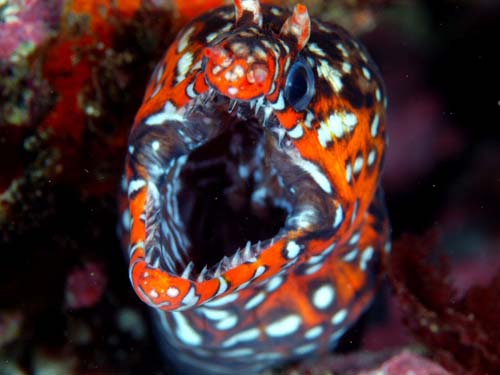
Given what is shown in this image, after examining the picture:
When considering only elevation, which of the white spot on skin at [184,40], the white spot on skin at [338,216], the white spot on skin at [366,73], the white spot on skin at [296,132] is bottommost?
the white spot on skin at [338,216]

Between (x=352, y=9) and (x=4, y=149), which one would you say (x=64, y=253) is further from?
(x=352, y=9)

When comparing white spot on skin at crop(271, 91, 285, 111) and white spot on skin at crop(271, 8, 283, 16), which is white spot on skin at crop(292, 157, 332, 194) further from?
white spot on skin at crop(271, 8, 283, 16)

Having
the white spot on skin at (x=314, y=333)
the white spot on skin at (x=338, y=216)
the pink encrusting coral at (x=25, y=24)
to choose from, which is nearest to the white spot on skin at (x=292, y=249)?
the white spot on skin at (x=338, y=216)

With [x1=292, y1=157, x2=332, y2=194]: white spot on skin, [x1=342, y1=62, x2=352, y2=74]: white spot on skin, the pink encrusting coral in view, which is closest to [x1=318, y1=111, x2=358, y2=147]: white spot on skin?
[x1=292, y1=157, x2=332, y2=194]: white spot on skin

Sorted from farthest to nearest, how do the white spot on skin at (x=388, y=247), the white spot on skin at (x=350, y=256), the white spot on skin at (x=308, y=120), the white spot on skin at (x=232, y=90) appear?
the white spot on skin at (x=388, y=247)
the white spot on skin at (x=350, y=256)
the white spot on skin at (x=308, y=120)
the white spot on skin at (x=232, y=90)

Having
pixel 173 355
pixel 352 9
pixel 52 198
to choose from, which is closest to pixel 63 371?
pixel 173 355

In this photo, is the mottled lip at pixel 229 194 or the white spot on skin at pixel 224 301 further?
the mottled lip at pixel 229 194

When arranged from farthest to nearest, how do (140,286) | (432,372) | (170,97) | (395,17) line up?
(395,17) < (432,372) < (170,97) < (140,286)

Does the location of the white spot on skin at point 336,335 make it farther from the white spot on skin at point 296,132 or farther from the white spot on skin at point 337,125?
the white spot on skin at point 296,132
